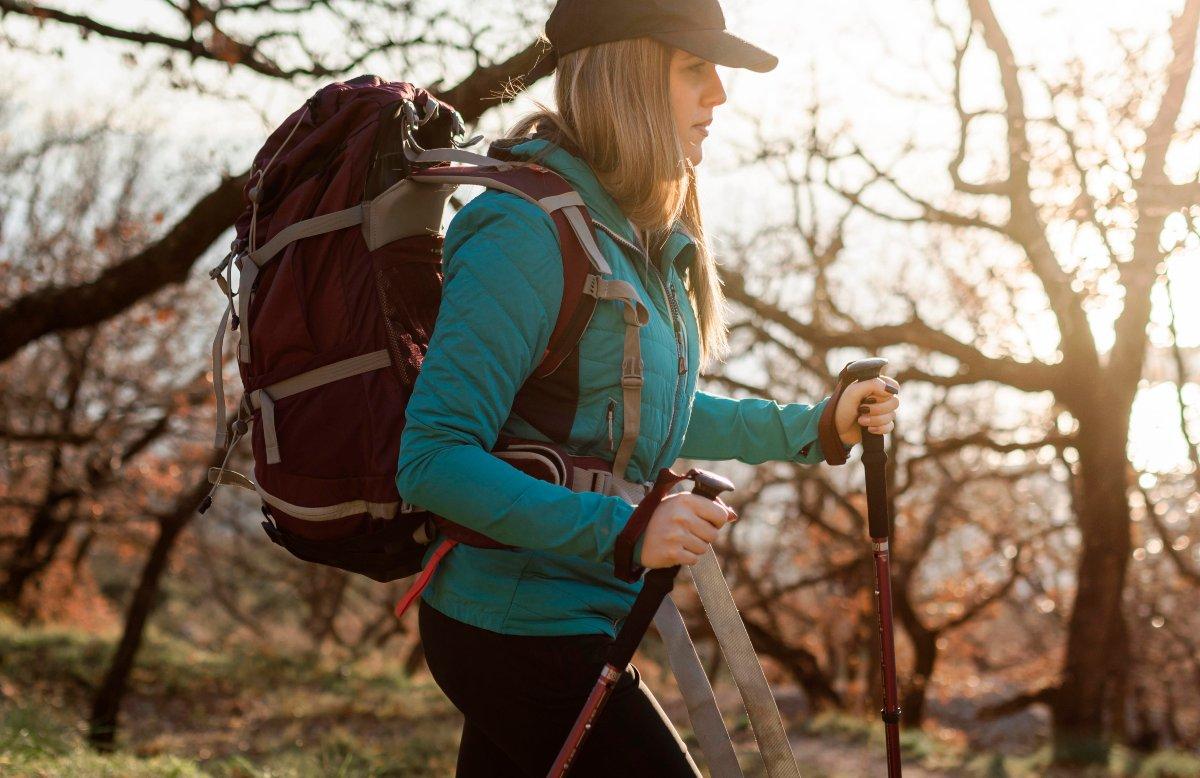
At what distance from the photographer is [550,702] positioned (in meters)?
1.76

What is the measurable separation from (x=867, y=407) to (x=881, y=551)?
1.01 feet

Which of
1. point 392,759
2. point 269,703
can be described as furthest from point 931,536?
point 392,759

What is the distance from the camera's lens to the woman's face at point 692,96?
198cm

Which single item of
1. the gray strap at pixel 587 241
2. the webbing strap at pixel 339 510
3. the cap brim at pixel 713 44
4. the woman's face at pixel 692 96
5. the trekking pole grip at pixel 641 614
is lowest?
the trekking pole grip at pixel 641 614

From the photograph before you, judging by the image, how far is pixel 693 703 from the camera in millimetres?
1897

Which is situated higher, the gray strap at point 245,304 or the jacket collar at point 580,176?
the jacket collar at point 580,176

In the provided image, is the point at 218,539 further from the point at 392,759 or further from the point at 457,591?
the point at 457,591

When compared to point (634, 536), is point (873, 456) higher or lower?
higher

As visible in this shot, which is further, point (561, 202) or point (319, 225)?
point (319, 225)

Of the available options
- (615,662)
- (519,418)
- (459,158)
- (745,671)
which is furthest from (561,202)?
(745,671)

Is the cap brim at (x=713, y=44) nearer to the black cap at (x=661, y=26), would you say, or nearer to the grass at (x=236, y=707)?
the black cap at (x=661, y=26)

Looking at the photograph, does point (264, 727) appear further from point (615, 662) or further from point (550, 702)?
point (615, 662)

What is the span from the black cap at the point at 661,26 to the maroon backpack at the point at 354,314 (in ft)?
0.95

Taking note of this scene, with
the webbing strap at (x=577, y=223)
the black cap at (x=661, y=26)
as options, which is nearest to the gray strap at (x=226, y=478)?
the webbing strap at (x=577, y=223)
